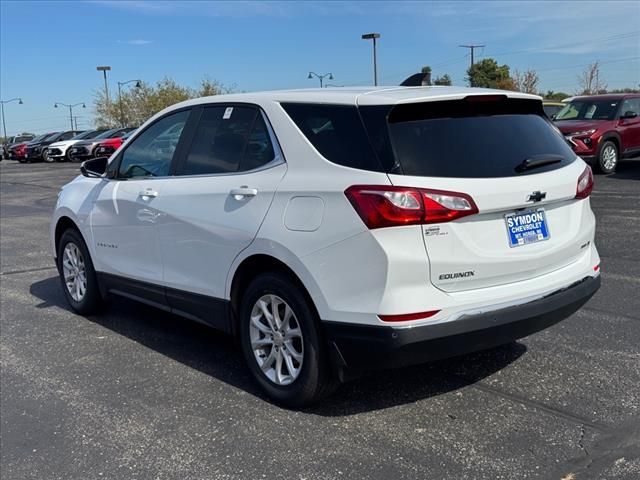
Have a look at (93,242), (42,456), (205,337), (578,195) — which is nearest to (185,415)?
(42,456)

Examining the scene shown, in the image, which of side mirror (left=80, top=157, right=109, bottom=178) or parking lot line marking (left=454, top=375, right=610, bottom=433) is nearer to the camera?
parking lot line marking (left=454, top=375, right=610, bottom=433)

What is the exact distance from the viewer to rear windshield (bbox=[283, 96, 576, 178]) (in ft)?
11.0

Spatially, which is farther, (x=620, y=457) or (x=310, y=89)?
(x=310, y=89)

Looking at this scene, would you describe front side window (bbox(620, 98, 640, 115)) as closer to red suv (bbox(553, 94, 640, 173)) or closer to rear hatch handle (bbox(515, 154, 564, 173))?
red suv (bbox(553, 94, 640, 173))

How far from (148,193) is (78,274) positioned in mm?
1604

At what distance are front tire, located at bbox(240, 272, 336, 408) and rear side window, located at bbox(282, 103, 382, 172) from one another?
2.45 feet

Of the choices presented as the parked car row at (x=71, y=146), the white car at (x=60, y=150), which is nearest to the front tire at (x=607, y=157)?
the parked car row at (x=71, y=146)

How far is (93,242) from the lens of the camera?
219 inches

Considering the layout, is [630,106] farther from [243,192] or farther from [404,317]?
[404,317]

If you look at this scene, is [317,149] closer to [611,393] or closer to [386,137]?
[386,137]

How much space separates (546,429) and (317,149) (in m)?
1.90

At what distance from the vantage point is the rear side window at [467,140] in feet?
11.0

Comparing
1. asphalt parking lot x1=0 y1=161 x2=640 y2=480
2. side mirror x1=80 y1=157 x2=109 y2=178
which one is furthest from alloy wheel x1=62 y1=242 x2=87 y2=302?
side mirror x1=80 y1=157 x2=109 y2=178

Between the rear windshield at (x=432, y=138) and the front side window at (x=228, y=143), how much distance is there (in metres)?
0.30
